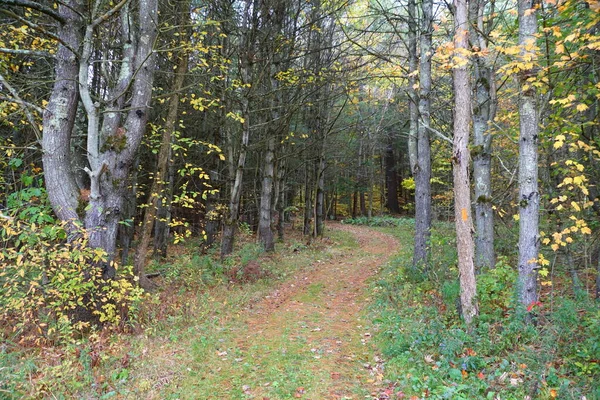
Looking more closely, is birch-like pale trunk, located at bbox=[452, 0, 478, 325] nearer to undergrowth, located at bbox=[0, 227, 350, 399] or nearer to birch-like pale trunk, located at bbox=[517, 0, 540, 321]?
birch-like pale trunk, located at bbox=[517, 0, 540, 321]

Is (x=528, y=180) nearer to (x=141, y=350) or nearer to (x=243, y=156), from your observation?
(x=141, y=350)

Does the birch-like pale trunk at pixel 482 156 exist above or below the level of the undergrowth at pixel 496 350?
above

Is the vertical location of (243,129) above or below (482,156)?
above

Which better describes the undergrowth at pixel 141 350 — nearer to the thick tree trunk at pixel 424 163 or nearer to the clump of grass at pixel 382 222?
the thick tree trunk at pixel 424 163

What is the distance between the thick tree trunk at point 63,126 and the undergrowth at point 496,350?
18.3ft

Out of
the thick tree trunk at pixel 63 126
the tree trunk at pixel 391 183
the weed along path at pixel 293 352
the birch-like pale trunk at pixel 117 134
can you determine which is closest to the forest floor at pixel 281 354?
the weed along path at pixel 293 352

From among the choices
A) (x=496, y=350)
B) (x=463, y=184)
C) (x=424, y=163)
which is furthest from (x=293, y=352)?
(x=424, y=163)

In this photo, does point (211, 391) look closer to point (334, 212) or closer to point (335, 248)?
point (335, 248)

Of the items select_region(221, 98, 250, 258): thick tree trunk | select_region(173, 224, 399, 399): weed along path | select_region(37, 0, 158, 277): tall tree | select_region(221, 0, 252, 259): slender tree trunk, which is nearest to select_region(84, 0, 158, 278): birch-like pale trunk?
select_region(37, 0, 158, 277): tall tree

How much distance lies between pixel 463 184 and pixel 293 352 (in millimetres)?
3711

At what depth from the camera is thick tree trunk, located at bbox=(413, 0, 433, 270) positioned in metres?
8.79

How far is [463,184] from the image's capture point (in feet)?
17.8

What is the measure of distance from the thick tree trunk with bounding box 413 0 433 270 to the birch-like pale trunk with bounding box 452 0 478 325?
3149 mm

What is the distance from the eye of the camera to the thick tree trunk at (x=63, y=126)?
578 centimetres
